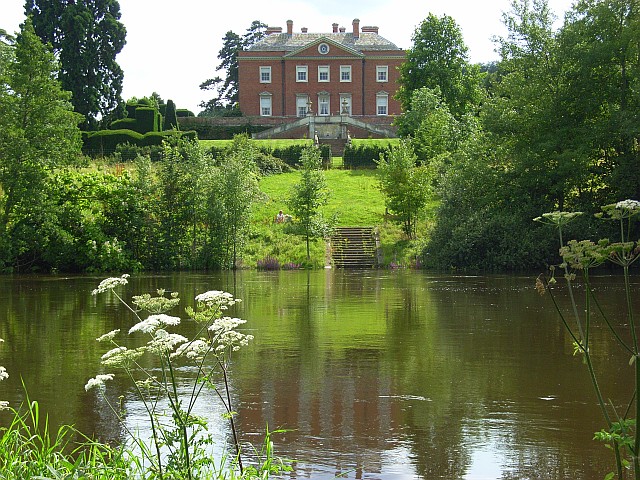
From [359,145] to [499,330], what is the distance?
4350 cm

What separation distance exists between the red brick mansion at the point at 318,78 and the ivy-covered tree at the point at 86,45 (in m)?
20.8

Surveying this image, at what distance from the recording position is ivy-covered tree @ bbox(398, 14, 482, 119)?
63.6 m

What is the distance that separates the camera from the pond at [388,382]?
27.0 feet

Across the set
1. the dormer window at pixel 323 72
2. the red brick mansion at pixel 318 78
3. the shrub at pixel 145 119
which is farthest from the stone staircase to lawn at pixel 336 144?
the dormer window at pixel 323 72

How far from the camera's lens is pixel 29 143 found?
34406 mm

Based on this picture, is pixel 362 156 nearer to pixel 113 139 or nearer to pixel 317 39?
pixel 113 139

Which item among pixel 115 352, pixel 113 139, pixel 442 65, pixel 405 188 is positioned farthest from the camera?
pixel 442 65

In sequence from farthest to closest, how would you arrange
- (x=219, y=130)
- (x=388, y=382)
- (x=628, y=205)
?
(x=219, y=130) → (x=388, y=382) → (x=628, y=205)

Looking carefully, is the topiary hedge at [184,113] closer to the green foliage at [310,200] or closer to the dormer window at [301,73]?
the dormer window at [301,73]

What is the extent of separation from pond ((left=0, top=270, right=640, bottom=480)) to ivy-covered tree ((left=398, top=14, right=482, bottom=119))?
42470 millimetres

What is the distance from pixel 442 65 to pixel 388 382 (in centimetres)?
5508

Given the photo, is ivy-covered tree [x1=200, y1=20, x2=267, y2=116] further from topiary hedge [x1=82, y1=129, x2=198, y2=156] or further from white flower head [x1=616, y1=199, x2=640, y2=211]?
white flower head [x1=616, y1=199, x2=640, y2=211]

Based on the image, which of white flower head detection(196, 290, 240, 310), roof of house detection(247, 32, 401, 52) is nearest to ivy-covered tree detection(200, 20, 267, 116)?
roof of house detection(247, 32, 401, 52)

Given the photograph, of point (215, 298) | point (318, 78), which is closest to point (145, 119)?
point (318, 78)
